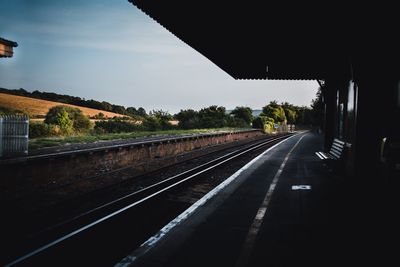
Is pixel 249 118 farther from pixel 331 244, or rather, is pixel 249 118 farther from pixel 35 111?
pixel 331 244

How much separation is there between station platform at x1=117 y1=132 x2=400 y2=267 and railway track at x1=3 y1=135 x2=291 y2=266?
538 mm

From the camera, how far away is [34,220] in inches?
261

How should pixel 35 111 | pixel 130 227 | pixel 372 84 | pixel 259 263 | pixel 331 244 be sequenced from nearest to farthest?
pixel 259 263
pixel 331 244
pixel 130 227
pixel 372 84
pixel 35 111

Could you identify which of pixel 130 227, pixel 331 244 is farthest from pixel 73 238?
pixel 331 244

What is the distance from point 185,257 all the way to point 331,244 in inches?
79.9

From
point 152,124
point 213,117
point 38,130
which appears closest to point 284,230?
point 38,130

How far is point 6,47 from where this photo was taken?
12.6 m

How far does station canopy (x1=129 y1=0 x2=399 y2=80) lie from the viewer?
6902mm

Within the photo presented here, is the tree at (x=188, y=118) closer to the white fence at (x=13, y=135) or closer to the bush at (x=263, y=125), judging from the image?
the bush at (x=263, y=125)

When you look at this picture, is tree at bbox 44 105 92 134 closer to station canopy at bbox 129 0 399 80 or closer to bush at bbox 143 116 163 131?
bush at bbox 143 116 163 131

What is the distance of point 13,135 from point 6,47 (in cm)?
339

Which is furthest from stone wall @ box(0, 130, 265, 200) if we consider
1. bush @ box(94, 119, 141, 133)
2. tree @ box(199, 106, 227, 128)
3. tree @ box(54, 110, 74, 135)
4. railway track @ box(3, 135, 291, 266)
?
tree @ box(199, 106, 227, 128)

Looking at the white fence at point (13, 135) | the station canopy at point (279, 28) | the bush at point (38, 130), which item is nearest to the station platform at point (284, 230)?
the station canopy at point (279, 28)

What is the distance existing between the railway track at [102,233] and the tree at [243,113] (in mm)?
65313
